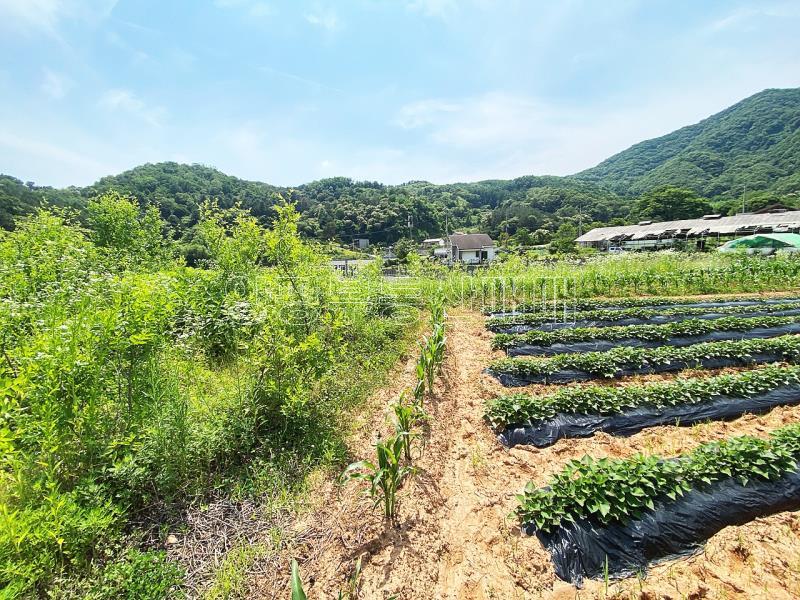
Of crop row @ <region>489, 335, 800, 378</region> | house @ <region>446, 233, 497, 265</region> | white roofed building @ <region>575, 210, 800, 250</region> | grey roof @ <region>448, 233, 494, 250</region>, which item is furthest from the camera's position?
grey roof @ <region>448, 233, 494, 250</region>

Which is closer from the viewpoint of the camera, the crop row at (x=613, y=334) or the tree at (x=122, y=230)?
the crop row at (x=613, y=334)

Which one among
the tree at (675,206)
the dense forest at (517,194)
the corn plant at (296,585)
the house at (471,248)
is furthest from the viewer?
the tree at (675,206)

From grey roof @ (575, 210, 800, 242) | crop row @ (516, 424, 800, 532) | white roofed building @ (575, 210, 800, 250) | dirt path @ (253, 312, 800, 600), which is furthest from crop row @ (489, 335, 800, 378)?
grey roof @ (575, 210, 800, 242)

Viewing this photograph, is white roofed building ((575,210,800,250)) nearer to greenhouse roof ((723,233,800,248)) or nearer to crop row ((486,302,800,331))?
greenhouse roof ((723,233,800,248))

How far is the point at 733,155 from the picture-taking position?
3824 inches

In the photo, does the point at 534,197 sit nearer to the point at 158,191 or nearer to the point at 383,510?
the point at 158,191

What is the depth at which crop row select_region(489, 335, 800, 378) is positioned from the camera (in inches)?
241

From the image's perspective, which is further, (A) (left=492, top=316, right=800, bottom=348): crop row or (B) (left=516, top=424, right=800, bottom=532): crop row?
(A) (left=492, top=316, right=800, bottom=348): crop row

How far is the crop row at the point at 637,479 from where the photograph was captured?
2.86m

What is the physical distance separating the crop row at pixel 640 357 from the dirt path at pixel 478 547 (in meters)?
1.96

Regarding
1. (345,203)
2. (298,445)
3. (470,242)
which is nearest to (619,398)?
(298,445)

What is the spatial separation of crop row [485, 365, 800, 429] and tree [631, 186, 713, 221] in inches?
2825

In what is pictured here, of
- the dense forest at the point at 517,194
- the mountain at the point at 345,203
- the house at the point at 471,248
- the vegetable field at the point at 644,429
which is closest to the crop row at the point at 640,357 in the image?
the vegetable field at the point at 644,429

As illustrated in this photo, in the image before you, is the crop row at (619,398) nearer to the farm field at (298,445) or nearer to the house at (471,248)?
the farm field at (298,445)
